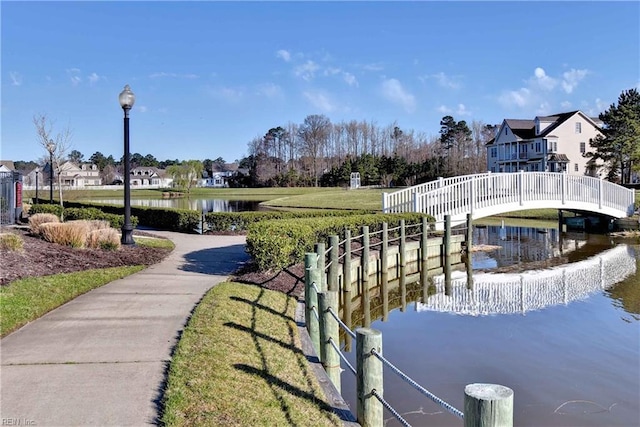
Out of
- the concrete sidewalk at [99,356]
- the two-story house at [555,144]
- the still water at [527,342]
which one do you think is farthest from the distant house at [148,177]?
the concrete sidewalk at [99,356]

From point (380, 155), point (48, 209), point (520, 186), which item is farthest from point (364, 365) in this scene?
point (380, 155)

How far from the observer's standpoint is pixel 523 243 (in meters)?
22.3

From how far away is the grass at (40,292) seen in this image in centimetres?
664

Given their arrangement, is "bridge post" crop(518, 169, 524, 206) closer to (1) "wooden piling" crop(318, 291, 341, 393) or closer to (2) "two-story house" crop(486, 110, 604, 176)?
(1) "wooden piling" crop(318, 291, 341, 393)

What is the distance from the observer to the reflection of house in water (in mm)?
18448

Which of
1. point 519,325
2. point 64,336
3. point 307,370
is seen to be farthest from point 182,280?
point 519,325

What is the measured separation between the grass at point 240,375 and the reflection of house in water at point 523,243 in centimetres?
1169

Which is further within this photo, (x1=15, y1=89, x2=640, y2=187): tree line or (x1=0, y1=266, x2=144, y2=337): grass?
(x1=15, y1=89, x2=640, y2=187): tree line

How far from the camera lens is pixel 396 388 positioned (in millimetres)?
6809

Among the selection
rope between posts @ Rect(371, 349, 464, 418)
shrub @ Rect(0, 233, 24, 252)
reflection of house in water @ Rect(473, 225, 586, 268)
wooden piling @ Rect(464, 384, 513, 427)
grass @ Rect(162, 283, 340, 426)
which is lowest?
reflection of house in water @ Rect(473, 225, 586, 268)

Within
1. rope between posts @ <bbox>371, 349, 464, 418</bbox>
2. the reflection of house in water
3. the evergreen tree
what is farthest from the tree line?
rope between posts @ <bbox>371, 349, 464, 418</bbox>

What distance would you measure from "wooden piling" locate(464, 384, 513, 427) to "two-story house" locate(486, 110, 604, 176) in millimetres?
56336

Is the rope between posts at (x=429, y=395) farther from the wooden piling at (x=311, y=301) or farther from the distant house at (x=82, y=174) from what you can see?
the distant house at (x=82, y=174)

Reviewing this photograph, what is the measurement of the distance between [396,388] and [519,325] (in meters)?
4.23
